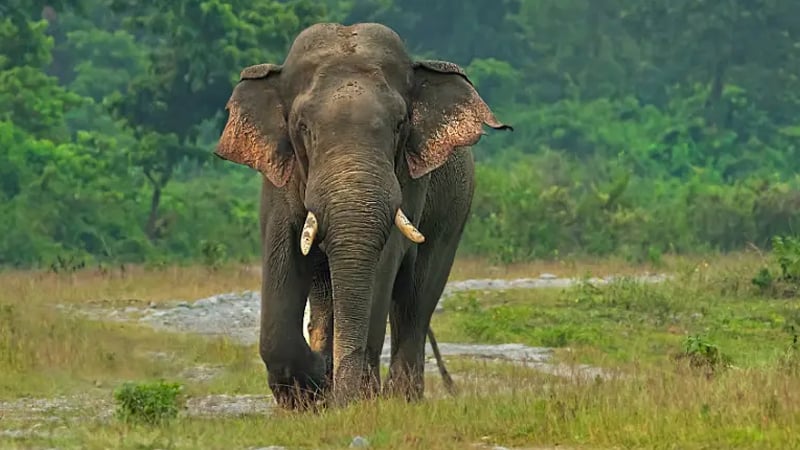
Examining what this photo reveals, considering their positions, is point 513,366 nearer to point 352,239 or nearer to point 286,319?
point 286,319

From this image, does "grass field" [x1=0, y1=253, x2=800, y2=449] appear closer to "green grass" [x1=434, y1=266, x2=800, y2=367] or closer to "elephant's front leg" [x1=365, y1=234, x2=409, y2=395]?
"green grass" [x1=434, y1=266, x2=800, y2=367]

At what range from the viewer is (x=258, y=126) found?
36.5 ft

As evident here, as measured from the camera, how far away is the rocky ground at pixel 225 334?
1226 cm

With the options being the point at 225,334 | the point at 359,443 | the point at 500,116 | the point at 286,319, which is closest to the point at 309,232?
the point at 286,319

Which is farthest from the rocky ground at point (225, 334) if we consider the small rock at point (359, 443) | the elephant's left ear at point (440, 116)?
the elephant's left ear at point (440, 116)

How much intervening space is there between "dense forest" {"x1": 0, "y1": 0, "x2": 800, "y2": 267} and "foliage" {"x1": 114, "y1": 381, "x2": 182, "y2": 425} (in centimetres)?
1729

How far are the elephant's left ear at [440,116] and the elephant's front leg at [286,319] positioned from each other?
926 millimetres

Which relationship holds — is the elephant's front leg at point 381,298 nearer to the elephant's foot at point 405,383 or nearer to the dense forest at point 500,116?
the elephant's foot at point 405,383

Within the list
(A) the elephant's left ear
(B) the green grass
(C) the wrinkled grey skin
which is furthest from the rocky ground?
(A) the elephant's left ear

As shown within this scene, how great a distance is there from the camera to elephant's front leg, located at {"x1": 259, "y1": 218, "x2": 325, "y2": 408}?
11.0 m

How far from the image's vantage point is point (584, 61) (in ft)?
170

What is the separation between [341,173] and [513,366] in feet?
17.0

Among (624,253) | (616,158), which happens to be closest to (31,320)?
(624,253)

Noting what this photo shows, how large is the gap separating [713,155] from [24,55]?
20.2m
